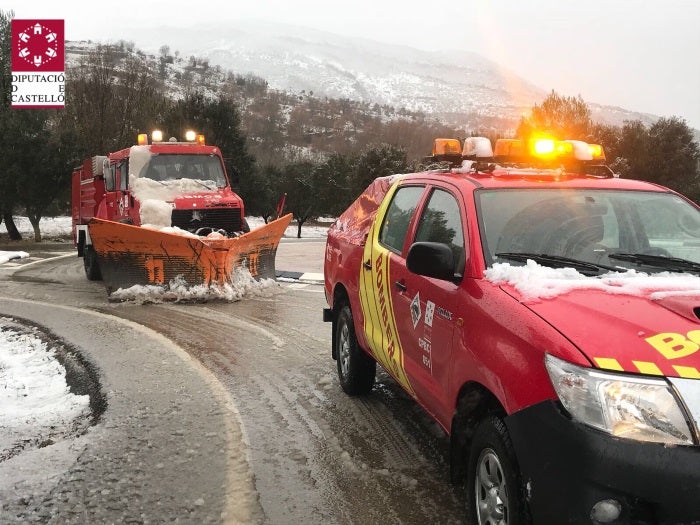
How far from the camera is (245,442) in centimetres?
414

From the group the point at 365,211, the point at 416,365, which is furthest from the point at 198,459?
the point at 365,211

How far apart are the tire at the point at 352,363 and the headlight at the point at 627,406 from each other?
2884 mm

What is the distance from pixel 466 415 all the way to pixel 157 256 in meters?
7.80

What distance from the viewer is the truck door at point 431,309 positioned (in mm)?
3100

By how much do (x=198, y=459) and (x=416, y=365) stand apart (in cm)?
153

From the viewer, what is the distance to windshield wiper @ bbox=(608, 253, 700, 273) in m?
3.03

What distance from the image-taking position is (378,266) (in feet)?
14.1

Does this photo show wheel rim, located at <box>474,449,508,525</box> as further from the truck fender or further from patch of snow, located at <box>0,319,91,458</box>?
the truck fender

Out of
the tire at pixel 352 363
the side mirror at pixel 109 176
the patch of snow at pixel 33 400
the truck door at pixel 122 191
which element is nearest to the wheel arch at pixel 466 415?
the tire at pixel 352 363

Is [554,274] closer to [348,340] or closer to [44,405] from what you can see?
[348,340]

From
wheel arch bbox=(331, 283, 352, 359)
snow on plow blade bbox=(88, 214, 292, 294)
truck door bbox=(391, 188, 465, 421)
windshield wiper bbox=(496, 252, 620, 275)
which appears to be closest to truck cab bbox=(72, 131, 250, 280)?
snow on plow blade bbox=(88, 214, 292, 294)

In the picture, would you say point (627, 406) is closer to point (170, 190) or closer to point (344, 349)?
point (344, 349)

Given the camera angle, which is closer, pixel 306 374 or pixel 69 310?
pixel 306 374

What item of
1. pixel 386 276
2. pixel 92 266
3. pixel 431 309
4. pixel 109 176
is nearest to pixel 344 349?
pixel 386 276
